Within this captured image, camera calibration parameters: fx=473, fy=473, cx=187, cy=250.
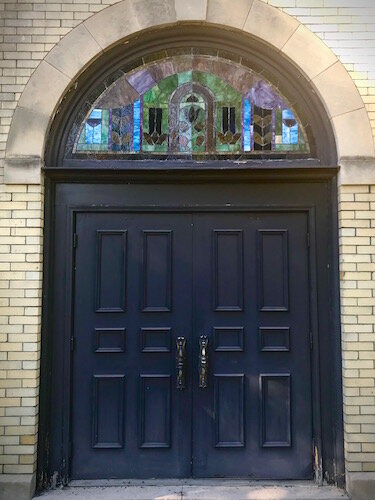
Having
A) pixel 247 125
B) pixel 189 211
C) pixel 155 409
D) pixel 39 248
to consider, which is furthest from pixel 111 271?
pixel 247 125

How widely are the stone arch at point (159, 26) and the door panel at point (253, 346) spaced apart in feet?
3.63

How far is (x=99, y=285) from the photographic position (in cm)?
452

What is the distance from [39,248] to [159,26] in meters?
2.38

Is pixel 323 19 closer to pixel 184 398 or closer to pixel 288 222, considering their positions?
pixel 288 222

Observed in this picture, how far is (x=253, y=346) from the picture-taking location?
447 cm

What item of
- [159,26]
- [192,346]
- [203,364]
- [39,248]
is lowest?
[203,364]

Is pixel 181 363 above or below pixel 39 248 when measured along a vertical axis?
below

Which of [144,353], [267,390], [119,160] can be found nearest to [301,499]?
[267,390]

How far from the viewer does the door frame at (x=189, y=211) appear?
14.2ft

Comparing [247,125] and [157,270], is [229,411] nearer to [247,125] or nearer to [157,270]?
[157,270]

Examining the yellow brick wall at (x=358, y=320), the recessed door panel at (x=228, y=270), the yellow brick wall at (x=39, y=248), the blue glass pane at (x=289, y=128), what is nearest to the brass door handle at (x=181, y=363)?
the recessed door panel at (x=228, y=270)

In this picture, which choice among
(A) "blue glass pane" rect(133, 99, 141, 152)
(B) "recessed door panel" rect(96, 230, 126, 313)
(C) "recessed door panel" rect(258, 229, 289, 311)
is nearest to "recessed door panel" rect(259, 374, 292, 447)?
(C) "recessed door panel" rect(258, 229, 289, 311)

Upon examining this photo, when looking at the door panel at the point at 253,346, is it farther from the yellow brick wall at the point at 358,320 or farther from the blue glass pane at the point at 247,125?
the blue glass pane at the point at 247,125

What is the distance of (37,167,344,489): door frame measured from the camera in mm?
4328
